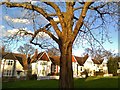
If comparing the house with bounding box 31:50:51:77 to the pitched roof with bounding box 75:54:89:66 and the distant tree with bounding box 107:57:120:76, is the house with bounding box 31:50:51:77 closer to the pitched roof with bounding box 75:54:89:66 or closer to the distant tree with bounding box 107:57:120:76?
the distant tree with bounding box 107:57:120:76


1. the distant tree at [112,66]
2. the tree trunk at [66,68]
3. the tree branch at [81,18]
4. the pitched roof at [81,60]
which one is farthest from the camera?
the pitched roof at [81,60]

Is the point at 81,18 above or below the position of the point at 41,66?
above

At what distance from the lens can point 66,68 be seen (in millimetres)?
11211

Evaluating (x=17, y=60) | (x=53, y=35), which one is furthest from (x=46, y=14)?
(x=17, y=60)

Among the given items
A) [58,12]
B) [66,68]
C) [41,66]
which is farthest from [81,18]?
[41,66]

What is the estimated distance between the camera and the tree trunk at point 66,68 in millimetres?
11148

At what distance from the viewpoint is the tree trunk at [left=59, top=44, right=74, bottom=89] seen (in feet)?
36.6

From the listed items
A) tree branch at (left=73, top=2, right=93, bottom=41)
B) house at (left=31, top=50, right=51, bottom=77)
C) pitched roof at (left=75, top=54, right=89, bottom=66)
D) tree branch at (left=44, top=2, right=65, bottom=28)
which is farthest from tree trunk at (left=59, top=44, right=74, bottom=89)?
pitched roof at (left=75, top=54, right=89, bottom=66)

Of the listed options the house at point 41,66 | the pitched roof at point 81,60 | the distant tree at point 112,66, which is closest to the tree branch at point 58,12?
the house at point 41,66

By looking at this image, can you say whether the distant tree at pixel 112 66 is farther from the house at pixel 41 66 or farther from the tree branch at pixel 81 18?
the tree branch at pixel 81 18

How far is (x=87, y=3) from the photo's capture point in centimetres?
1152

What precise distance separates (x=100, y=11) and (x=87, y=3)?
4.73 feet

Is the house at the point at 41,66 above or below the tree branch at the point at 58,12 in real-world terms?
below

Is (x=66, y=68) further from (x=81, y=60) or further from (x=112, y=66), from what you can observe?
(x=81, y=60)
